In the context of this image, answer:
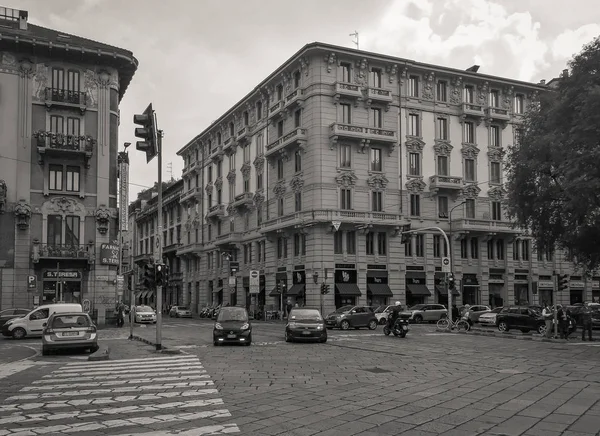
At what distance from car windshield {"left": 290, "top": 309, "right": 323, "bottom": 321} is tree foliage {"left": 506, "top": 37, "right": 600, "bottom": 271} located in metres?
11.8

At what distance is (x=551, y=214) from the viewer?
32.1 meters

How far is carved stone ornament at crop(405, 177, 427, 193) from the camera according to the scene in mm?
50500

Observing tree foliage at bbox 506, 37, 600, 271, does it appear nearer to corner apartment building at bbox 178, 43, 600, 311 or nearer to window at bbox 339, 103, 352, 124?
corner apartment building at bbox 178, 43, 600, 311

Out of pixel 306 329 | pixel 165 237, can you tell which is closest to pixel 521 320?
pixel 306 329

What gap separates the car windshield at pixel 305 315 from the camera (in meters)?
25.8

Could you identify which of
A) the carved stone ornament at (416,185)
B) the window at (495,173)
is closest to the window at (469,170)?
the window at (495,173)

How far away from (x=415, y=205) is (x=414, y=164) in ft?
11.4

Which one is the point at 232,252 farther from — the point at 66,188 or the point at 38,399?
the point at 38,399

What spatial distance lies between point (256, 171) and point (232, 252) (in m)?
9.26

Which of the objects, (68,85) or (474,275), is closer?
(68,85)

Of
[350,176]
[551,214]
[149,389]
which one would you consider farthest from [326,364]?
[350,176]

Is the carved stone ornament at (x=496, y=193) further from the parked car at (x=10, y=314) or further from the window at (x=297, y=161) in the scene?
the parked car at (x=10, y=314)

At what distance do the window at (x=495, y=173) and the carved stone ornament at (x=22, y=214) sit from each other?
3806 centimetres

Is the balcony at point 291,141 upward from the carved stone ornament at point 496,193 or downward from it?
upward
